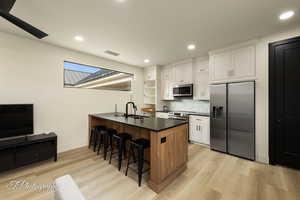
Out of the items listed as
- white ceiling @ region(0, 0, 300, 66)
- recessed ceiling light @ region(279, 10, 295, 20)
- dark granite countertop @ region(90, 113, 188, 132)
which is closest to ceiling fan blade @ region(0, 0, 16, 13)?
white ceiling @ region(0, 0, 300, 66)

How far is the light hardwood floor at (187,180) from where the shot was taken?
1.89 metres

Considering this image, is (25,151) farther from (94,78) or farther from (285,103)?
(285,103)

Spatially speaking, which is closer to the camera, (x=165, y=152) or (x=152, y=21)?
(x=165, y=152)

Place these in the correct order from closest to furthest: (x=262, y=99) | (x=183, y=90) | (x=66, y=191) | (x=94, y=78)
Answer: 1. (x=66, y=191)
2. (x=262, y=99)
3. (x=94, y=78)
4. (x=183, y=90)

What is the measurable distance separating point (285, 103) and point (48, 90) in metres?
5.30

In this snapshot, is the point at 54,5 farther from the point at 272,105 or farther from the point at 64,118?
the point at 272,105

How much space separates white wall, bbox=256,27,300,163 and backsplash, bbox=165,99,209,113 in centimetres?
156

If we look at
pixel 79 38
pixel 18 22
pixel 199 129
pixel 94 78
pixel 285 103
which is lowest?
pixel 199 129

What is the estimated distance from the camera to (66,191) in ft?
2.52

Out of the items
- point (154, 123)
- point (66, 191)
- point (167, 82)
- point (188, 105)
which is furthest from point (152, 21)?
point (188, 105)

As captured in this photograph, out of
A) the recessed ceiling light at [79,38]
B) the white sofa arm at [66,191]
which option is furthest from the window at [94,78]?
the white sofa arm at [66,191]

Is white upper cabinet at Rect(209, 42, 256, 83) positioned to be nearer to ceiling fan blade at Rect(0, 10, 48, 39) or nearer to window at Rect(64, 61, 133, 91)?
window at Rect(64, 61, 133, 91)

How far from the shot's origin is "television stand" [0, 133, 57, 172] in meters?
2.30

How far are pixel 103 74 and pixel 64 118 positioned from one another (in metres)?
1.78
